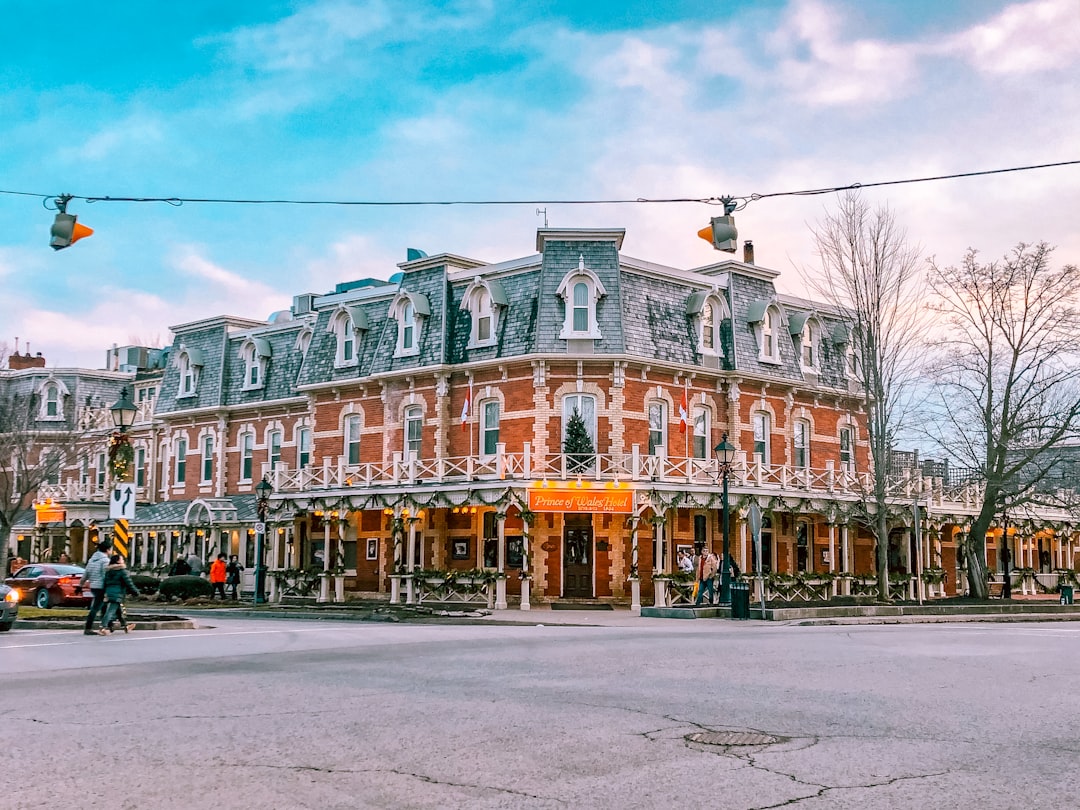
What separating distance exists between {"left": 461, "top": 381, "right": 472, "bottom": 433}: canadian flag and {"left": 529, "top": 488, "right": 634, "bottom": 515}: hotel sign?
4.59 metres

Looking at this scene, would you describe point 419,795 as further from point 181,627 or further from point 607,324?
point 607,324

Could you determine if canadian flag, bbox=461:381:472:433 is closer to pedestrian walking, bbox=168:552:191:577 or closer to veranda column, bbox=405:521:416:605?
veranda column, bbox=405:521:416:605

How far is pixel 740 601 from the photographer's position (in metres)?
25.7

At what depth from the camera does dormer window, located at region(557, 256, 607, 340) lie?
34500 mm

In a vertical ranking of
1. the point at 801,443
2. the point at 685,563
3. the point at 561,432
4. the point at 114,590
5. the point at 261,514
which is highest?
the point at 801,443

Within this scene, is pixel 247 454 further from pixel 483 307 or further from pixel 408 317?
pixel 483 307

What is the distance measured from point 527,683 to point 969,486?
35.1 metres

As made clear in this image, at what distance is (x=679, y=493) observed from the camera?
32812 millimetres

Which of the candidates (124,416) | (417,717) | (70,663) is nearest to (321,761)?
(417,717)

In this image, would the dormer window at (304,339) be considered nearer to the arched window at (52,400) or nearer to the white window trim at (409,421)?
the white window trim at (409,421)

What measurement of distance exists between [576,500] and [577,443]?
246 centimetres

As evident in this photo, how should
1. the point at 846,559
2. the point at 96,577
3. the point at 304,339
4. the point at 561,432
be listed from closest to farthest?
1. the point at 96,577
2. the point at 561,432
3. the point at 846,559
4. the point at 304,339

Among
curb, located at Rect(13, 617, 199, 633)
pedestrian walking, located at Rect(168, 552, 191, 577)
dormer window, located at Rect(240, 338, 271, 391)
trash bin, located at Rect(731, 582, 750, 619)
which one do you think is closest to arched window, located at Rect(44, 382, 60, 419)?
dormer window, located at Rect(240, 338, 271, 391)

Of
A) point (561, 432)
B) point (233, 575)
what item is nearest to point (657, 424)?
point (561, 432)
